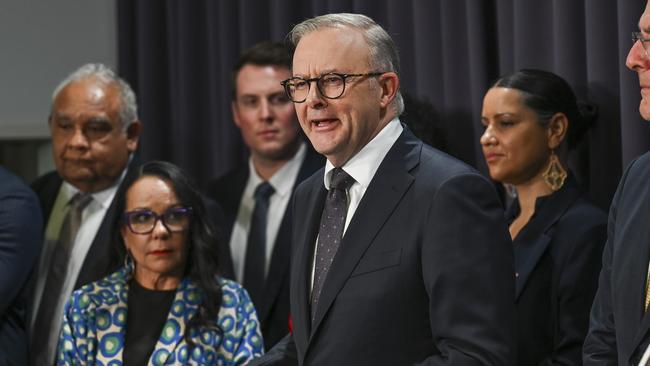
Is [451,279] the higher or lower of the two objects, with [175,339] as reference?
higher

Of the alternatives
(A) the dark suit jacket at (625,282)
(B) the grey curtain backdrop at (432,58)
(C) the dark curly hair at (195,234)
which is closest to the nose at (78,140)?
(C) the dark curly hair at (195,234)

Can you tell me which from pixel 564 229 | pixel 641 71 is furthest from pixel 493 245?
pixel 564 229

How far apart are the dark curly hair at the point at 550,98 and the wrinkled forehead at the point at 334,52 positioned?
3.14 feet

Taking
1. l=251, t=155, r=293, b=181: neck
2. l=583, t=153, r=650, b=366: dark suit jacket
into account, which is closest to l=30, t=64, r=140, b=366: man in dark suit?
l=251, t=155, r=293, b=181: neck

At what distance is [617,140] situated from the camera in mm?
3148

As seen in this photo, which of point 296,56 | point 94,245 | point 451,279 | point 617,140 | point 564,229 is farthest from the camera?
point 94,245

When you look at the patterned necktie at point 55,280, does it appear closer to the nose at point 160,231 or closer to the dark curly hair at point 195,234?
the dark curly hair at point 195,234

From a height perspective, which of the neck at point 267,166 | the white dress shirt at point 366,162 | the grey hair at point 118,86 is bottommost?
the neck at point 267,166

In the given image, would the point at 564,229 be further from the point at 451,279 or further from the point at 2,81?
the point at 2,81

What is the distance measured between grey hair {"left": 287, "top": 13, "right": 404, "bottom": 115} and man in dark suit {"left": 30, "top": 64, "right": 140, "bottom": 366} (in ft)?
4.72

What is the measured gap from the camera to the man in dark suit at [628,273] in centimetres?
221

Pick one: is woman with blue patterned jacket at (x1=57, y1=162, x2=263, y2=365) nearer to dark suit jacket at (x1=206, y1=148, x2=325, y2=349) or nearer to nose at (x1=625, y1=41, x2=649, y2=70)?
dark suit jacket at (x1=206, y1=148, x2=325, y2=349)

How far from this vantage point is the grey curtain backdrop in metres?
3.13

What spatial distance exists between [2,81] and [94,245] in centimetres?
136
